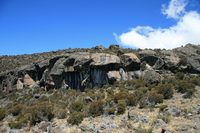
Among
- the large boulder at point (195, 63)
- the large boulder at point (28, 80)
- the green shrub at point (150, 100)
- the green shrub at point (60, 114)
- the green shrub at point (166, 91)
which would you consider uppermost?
the large boulder at point (195, 63)

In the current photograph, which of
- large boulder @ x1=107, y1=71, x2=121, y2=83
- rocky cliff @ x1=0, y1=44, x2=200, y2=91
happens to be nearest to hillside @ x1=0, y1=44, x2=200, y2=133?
rocky cliff @ x1=0, y1=44, x2=200, y2=91

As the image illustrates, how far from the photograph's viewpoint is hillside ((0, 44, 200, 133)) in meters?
10.7

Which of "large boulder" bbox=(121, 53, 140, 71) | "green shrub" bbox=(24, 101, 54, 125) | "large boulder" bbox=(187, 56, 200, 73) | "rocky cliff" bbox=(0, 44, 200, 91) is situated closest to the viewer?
"green shrub" bbox=(24, 101, 54, 125)

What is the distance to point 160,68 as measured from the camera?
101 feet

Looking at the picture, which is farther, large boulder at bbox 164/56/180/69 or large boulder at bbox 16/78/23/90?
large boulder at bbox 16/78/23/90

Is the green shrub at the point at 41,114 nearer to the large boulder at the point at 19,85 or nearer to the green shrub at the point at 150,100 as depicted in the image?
the green shrub at the point at 150,100

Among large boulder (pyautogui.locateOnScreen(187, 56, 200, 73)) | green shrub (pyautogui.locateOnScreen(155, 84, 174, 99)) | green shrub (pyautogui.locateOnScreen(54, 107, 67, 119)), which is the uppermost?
large boulder (pyautogui.locateOnScreen(187, 56, 200, 73))

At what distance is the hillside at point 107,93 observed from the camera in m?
10.7

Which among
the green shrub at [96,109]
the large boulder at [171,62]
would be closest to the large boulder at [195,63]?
the large boulder at [171,62]

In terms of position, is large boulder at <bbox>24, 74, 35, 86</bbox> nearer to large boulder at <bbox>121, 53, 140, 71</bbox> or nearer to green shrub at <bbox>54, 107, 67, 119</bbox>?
large boulder at <bbox>121, 53, 140, 71</bbox>

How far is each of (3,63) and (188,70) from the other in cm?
7536

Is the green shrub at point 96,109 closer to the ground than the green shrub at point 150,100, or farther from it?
closer to the ground

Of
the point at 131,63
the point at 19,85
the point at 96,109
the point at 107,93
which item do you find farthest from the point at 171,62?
the point at 19,85

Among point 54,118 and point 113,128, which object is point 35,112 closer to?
point 54,118
